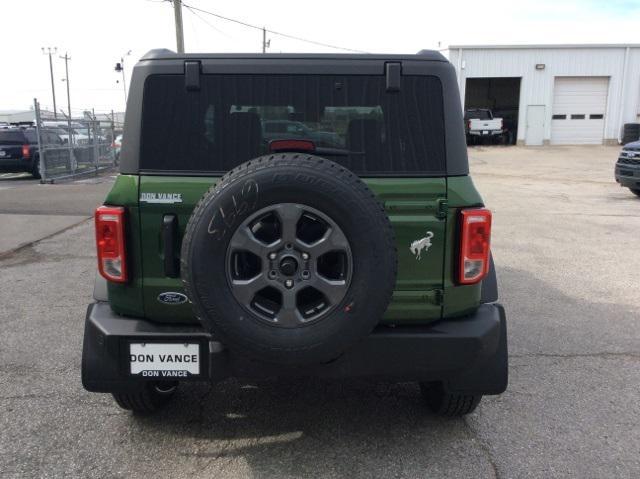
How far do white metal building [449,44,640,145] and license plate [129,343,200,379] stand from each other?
3425cm

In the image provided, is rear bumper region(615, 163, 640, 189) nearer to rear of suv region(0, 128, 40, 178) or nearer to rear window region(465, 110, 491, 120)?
rear of suv region(0, 128, 40, 178)

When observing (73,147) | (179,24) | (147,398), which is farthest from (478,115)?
(147,398)

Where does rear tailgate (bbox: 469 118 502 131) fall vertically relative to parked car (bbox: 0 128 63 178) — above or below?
above

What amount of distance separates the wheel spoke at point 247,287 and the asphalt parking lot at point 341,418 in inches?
38.4

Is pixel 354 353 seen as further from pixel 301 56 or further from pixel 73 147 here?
pixel 73 147

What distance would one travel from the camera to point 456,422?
3529 millimetres

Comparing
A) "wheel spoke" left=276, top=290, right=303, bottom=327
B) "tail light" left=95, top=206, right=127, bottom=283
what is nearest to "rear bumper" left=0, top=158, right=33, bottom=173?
"tail light" left=95, top=206, right=127, bottom=283

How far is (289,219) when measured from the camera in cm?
253

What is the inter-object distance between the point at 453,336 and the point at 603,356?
2.31 meters

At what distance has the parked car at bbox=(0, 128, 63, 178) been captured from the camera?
56.7 feet

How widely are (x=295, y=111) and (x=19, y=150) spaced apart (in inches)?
663

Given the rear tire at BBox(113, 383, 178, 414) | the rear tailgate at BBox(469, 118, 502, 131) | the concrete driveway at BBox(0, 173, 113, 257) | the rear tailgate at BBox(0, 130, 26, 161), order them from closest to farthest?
the rear tire at BBox(113, 383, 178, 414) < the concrete driveway at BBox(0, 173, 113, 257) < the rear tailgate at BBox(0, 130, 26, 161) < the rear tailgate at BBox(469, 118, 502, 131)

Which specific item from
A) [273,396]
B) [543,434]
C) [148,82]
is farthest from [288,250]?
[543,434]

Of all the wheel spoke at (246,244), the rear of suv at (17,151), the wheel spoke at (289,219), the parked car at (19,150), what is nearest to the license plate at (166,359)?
the wheel spoke at (246,244)
